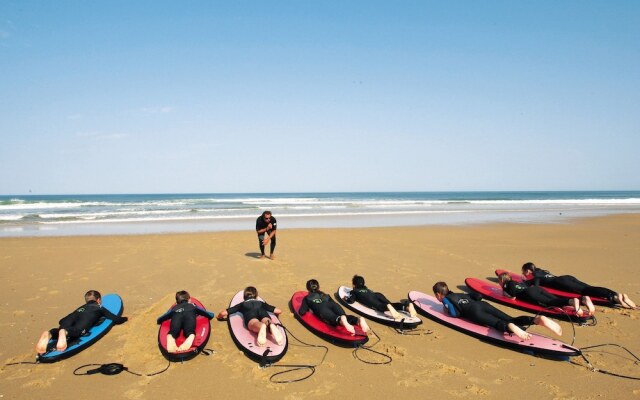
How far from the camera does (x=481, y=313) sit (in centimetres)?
651

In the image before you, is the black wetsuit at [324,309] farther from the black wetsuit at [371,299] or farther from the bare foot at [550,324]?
the bare foot at [550,324]

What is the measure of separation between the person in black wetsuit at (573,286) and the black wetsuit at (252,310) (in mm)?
6034

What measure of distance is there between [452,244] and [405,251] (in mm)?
2744

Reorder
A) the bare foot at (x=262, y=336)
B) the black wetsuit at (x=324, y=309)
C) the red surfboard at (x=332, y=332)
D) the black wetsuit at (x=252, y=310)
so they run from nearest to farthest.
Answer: the bare foot at (x=262, y=336), the red surfboard at (x=332, y=332), the black wetsuit at (x=324, y=309), the black wetsuit at (x=252, y=310)

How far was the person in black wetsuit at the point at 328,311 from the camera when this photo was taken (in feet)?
19.9

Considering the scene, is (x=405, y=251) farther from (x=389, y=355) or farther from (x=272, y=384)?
(x=272, y=384)

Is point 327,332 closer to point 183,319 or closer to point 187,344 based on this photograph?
point 187,344

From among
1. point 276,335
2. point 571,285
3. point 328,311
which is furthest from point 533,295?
point 276,335

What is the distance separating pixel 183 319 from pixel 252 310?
113cm

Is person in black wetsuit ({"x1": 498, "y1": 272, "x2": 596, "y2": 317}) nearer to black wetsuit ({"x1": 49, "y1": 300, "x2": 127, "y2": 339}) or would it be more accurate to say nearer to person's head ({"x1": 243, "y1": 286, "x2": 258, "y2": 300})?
person's head ({"x1": 243, "y1": 286, "x2": 258, "y2": 300})

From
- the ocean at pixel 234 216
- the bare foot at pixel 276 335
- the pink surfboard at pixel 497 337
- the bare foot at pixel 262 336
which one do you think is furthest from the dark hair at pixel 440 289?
the ocean at pixel 234 216

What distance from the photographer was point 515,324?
19.7ft

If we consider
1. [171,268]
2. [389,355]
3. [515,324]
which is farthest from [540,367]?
[171,268]

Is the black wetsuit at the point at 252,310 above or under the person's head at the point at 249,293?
under
